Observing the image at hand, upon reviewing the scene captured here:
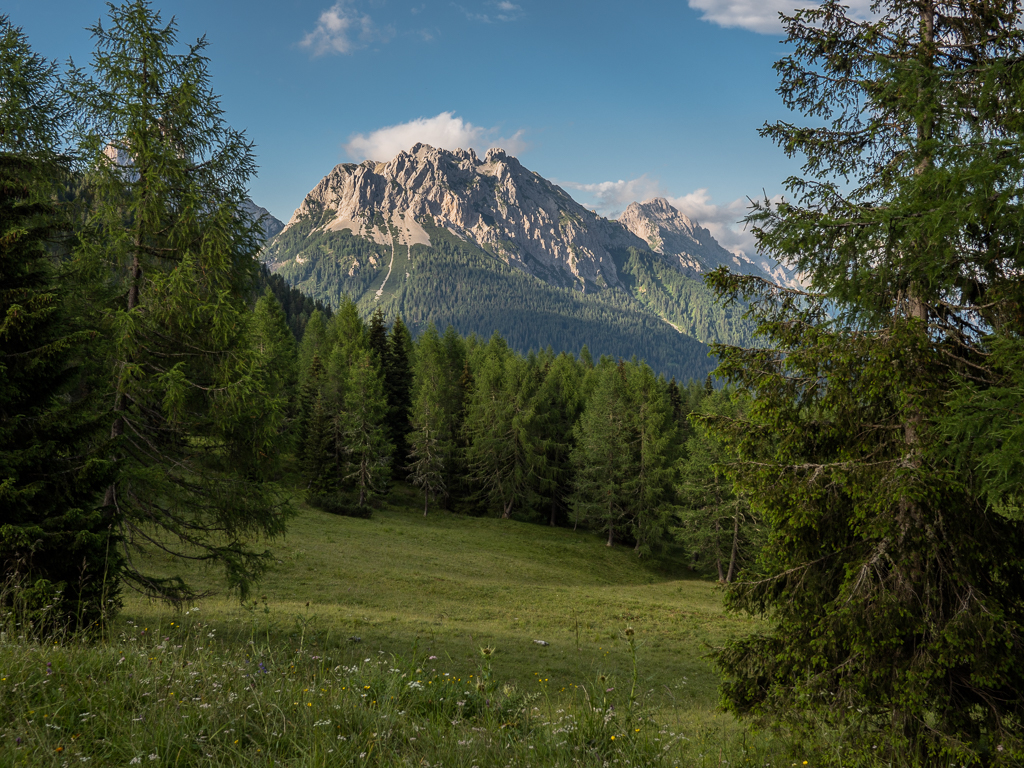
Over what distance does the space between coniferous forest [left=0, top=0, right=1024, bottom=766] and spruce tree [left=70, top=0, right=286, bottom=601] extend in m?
0.05

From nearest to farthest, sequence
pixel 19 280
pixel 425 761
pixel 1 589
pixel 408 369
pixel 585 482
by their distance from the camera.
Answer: pixel 425 761, pixel 1 589, pixel 19 280, pixel 585 482, pixel 408 369

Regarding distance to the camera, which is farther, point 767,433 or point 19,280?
point 767,433

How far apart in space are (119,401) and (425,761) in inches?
361

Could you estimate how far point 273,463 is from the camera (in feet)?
35.4

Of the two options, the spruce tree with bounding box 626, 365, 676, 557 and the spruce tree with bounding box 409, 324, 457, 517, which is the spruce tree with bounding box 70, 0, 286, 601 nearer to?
the spruce tree with bounding box 409, 324, 457, 517

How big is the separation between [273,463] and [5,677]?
7788 millimetres

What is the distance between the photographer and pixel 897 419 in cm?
718

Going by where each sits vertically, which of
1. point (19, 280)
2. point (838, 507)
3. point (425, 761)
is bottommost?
point (425, 761)

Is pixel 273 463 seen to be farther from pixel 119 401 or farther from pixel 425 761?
pixel 425 761

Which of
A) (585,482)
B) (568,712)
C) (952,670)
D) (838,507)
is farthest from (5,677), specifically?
(585,482)

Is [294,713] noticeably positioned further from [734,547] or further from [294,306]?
[294,306]

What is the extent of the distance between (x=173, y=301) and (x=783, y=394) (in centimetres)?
976

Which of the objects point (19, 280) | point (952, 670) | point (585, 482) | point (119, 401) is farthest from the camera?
point (585, 482)

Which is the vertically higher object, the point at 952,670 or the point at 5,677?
the point at 5,677
